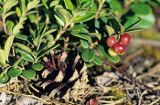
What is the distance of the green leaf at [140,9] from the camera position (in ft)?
7.76

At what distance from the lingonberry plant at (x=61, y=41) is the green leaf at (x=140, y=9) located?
28cm

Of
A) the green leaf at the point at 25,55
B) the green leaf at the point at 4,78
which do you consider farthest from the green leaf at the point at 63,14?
the green leaf at the point at 4,78

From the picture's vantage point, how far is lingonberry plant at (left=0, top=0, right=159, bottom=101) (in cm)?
187

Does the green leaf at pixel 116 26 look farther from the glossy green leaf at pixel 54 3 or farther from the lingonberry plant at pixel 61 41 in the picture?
the glossy green leaf at pixel 54 3

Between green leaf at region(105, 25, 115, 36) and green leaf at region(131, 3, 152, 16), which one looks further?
green leaf at region(131, 3, 152, 16)

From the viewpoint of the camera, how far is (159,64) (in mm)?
2898

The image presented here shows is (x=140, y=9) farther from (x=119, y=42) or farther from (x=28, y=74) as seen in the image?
(x=28, y=74)

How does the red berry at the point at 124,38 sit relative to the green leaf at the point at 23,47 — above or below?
below

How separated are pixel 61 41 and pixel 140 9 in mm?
596

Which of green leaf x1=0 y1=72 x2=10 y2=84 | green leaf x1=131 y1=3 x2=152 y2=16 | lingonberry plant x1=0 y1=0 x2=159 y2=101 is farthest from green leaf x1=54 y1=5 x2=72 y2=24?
green leaf x1=131 y1=3 x2=152 y2=16

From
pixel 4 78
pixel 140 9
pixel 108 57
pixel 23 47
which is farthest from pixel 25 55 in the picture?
pixel 140 9

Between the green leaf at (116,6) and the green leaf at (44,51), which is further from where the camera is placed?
the green leaf at (116,6)

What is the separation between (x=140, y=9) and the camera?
238 cm

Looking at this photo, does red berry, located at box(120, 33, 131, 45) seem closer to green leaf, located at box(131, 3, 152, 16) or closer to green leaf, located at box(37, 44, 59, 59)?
green leaf, located at box(37, 44, 59, 59)
